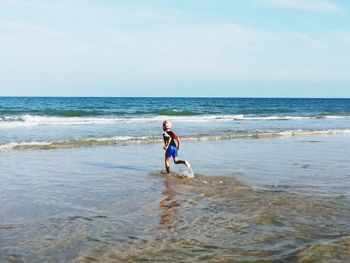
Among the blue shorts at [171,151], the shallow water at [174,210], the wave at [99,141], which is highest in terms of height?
the blue shorts at [171,151]

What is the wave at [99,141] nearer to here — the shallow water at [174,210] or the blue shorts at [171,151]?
the shallow water at [174,210]

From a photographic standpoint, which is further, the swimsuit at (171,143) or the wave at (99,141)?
the wave at (99,141)

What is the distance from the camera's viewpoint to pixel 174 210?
8180mm

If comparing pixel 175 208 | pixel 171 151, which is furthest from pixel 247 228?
pixel 171 151

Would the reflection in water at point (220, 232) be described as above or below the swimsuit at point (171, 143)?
below

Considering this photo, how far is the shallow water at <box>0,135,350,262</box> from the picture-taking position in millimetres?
5871

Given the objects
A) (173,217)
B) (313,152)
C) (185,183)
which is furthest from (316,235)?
(313,152)

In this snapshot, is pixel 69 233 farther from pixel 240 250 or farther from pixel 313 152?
pixel 313 152

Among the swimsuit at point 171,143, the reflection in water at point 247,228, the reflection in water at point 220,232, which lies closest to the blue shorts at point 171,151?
the swimsuit at point 171,143

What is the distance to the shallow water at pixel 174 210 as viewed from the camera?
5.87 m

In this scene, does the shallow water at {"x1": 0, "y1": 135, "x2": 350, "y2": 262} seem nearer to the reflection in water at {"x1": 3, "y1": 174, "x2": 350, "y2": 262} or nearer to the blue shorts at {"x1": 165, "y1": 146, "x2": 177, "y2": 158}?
the reflection in water at {"x1": 3, "y1": 174, "x2": 350, "y2": 262}

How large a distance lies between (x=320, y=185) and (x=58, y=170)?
6997 millimetres

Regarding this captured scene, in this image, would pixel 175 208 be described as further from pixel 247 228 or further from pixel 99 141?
pixel 99 141

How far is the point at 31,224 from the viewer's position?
725 cm
